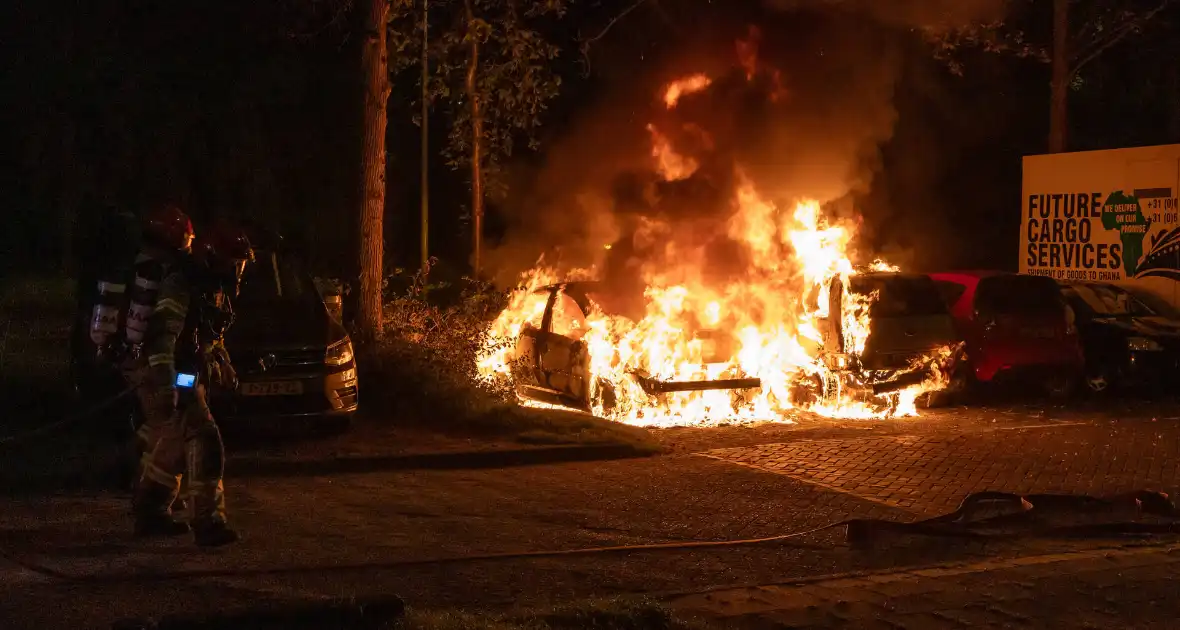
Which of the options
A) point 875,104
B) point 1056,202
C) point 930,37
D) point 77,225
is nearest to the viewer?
point 875,104

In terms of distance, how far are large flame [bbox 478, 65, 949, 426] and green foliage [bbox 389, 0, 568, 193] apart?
2.72 meters

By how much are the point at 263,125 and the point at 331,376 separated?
18447mm

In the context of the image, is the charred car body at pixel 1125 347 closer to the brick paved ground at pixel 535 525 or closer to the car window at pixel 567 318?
the brick paved ground at pixel 535 525

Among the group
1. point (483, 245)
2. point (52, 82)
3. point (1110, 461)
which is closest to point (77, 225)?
point (52, 82)

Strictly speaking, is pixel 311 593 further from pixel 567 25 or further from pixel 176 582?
pixel 567 25

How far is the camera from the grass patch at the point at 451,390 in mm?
11477

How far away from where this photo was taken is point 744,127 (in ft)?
47.1

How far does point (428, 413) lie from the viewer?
12.0m

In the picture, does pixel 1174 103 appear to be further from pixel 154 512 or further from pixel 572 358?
pixel 154 512

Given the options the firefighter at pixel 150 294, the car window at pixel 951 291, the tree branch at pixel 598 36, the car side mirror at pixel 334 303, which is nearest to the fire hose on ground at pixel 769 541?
the firefighter at pixel 150 294

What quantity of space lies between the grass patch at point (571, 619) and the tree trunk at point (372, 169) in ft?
26.5

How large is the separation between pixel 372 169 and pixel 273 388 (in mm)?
3293

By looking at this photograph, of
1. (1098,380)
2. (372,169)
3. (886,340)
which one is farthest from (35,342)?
(1098,380)

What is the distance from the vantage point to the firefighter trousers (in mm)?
7430
